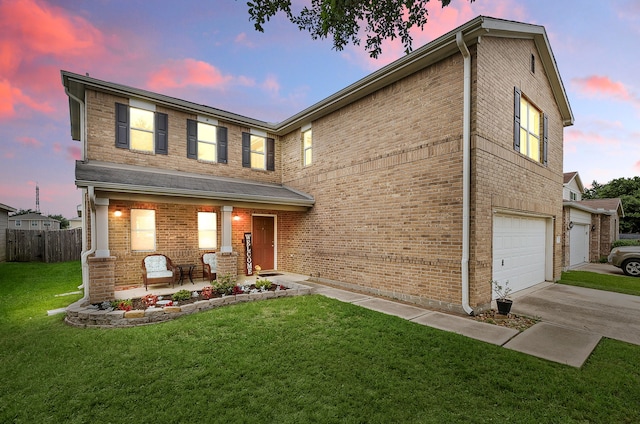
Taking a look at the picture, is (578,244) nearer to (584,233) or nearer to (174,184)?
(584,233)

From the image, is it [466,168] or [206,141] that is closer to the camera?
[466,168]

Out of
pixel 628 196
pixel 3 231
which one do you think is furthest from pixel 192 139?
pixel 628 196

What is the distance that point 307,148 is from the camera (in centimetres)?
1157

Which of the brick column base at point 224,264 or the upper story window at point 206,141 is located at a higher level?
the upper story window at point 206,141

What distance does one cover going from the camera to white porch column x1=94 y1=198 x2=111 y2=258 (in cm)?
673

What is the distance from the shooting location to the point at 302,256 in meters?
11.3

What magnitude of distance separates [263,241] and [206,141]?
15.5 ft

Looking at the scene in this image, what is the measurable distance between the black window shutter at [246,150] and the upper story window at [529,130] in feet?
31.3

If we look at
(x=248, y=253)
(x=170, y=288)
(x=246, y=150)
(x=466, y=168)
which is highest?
(x=246, y=150)

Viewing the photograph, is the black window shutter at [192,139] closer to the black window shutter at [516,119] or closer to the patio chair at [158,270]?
the patio chair at [158,270]

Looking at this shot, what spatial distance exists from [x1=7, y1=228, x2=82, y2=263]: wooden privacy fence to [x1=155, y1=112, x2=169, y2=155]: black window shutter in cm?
1257

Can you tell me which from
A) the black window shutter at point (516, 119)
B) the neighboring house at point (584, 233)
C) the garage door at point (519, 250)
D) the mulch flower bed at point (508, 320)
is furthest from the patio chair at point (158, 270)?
the neighboring house at point (584, 233)

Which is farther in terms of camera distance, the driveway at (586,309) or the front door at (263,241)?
the front door at (263,241)

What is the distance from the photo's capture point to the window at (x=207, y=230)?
1045 cm
